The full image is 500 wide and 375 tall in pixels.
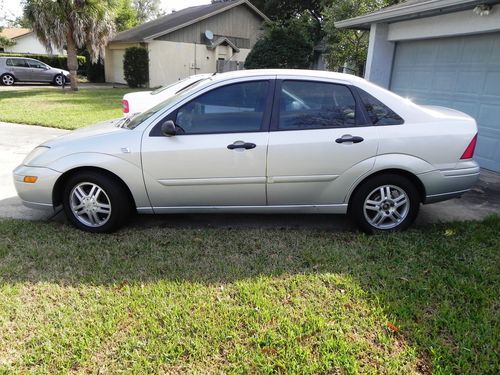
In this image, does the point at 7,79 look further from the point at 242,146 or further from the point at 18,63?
the point at 242,146

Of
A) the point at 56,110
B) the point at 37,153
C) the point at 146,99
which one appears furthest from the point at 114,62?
the point at 37,153

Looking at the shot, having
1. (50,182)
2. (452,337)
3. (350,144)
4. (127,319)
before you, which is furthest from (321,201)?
(50,182)

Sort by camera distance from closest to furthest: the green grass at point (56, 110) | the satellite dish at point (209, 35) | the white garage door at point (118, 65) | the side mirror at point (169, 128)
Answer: the side mirror at point (169, 128) → the green grass at point (56, 110) → the satellite dish at point (209, 35) → the white garage door at point (118, 65)

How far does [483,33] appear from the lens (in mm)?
7012

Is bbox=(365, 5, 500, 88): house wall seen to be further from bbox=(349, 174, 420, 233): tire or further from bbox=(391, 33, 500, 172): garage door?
bbox=(349, 174, 420, 233): tire

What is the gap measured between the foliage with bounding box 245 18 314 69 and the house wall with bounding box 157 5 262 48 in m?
6.93

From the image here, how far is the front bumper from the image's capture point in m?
4.12

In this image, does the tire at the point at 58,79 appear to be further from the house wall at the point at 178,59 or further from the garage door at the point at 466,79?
the garage door at the point at 466,79

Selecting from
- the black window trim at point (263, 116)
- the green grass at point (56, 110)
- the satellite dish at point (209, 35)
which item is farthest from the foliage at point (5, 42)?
the black window trim at point (263, 116)

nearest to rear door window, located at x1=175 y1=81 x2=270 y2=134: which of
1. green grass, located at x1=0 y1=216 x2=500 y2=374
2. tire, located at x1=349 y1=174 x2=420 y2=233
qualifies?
green grass, located at x1=0 y1=216 x2=500 y2=374

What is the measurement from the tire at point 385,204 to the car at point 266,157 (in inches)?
0.4

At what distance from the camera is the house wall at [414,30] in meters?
6.84

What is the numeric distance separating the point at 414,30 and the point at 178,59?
67.3 ft

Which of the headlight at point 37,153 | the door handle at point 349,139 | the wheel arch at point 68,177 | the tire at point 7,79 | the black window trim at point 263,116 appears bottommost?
the tire at point 7,79
